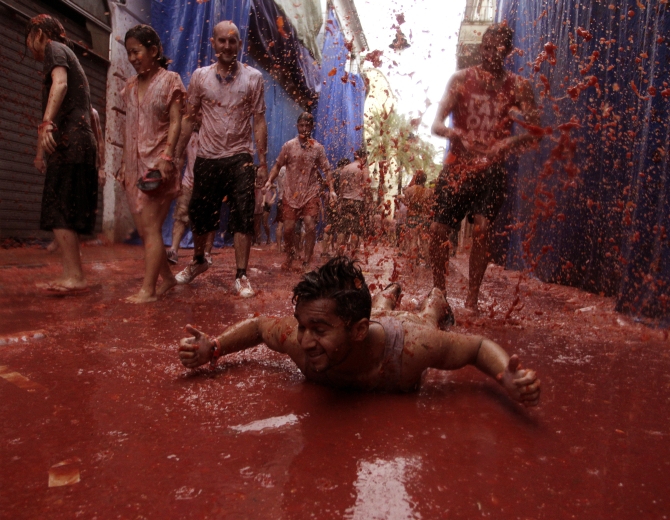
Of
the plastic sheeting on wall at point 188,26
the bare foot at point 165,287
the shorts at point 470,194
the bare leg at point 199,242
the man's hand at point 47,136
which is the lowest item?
the bare foot at point 165,287

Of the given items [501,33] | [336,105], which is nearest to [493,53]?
[501,33]

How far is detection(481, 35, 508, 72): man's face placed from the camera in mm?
3547

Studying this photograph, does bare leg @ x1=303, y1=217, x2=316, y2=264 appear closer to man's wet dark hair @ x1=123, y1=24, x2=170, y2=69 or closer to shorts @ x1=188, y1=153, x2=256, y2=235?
shorts @ x1=188, y1=153, x2=256, y2=235

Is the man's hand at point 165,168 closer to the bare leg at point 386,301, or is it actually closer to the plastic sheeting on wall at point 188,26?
the bare leg at point 386,301

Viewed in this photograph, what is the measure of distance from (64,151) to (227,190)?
1.24 meters

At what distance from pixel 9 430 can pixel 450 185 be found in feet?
9.56

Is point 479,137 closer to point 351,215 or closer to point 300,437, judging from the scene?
point 300,437

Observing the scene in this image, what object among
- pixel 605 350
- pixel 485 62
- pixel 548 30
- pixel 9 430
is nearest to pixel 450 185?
pixel 485 62

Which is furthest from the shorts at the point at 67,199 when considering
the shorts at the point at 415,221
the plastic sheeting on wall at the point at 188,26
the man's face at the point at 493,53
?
the shorts at the point at 415,221

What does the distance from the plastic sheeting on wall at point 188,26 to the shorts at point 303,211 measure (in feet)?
11.0

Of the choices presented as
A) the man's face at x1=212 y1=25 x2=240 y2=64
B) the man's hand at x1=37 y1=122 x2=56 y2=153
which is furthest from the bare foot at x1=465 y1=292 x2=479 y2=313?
the man's hand at x1=37 y1=122 x2=56 y2=153

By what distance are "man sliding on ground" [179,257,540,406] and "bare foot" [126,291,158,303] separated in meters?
1.71

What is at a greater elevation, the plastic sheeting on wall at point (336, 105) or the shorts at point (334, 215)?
the plastic sheeting on wall at point (336, 105)

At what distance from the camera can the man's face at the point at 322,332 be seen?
1785 mm
